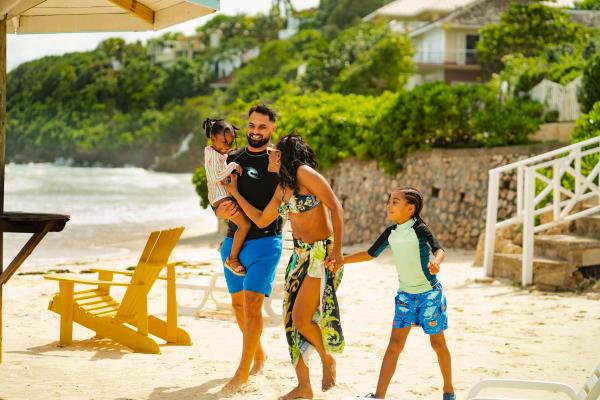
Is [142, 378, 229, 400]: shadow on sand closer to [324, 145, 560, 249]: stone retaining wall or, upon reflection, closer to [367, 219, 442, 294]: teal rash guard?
[367, 219, 442, 294]: teal rash guard

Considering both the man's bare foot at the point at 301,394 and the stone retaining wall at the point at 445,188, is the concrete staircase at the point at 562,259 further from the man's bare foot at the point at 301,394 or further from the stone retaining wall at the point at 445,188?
the man's bare foot at the point at 301,394

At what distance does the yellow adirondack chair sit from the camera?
700cm

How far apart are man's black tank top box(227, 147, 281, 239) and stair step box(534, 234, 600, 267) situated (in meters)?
5.39

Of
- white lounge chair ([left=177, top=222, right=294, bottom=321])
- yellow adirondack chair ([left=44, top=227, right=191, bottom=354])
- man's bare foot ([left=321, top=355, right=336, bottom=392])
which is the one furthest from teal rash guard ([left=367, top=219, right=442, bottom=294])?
white lounge chair ([left=177, top=222, right=294, bottom=321])

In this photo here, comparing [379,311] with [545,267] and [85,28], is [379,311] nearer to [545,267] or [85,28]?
[545,267]

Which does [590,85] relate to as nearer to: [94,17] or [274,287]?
[274,287]

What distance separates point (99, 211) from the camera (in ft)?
131

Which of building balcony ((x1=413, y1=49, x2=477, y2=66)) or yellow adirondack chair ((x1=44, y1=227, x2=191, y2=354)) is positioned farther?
building balcony ((x1=413, y1=49, x2=477, y2=66))

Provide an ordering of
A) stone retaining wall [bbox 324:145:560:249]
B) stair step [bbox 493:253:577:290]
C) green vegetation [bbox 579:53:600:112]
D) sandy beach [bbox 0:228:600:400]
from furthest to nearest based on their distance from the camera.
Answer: green vegetation [bbox 579:53:600:112], stone retaining wall [bbox 324:145:560:249], stair step [bbox 493:253:577:290], sandy beach [bbox 0:228:600:400]

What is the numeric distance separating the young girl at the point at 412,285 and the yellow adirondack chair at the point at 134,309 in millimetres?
2417

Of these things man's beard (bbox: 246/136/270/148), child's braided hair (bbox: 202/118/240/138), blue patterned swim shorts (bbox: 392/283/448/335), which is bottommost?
blue patterned swim shorts (bbox: 392/283/448/335)

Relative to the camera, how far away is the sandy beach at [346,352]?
5.82 m

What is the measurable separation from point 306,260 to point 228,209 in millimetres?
589

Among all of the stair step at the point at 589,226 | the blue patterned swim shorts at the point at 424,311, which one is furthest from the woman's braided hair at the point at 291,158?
the stair step at the point at 589,226
